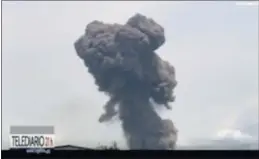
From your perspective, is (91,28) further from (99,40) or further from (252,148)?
(252,148)

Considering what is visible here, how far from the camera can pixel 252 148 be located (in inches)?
116

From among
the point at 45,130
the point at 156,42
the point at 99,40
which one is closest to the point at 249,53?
the point at 156,42

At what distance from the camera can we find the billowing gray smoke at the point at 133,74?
2893 millimetres

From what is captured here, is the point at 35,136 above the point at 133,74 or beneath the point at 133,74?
beneath

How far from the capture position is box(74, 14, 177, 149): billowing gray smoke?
2893mm

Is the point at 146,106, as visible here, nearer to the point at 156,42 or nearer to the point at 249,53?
the point at 156,42

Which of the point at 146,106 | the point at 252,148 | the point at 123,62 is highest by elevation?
the point at 123,62

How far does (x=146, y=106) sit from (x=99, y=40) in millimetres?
357

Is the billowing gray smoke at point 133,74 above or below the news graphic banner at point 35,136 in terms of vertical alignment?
above

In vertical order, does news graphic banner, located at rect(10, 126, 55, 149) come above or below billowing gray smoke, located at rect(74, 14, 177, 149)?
below

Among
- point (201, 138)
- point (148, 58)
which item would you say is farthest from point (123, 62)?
point (201, 138)

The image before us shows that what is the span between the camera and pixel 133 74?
2.89 m

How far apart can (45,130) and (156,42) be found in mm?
626

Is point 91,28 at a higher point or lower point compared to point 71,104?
higher
